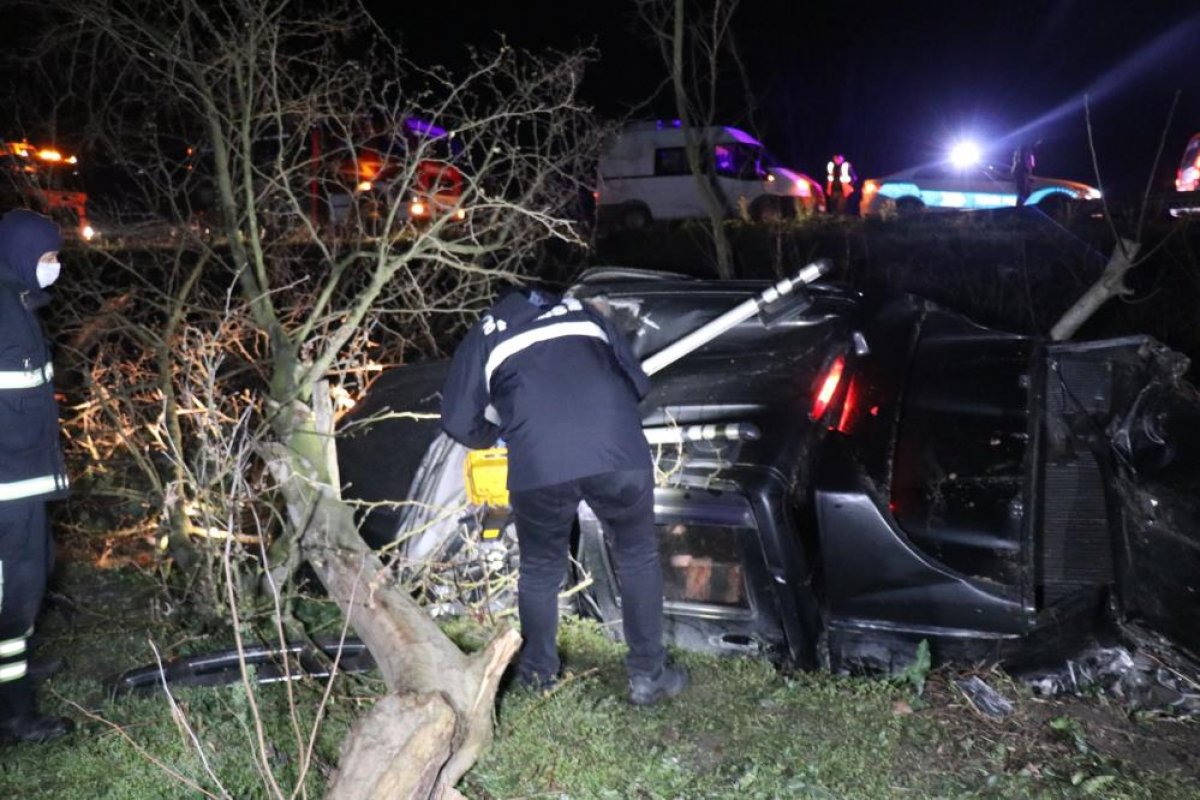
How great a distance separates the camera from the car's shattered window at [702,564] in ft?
11.9

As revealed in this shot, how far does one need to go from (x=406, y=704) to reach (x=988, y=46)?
24.2 m

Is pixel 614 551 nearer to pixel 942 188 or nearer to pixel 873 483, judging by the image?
pixel 873 483

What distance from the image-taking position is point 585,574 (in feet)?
12.6

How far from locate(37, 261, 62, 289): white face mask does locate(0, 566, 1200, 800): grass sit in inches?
56.4

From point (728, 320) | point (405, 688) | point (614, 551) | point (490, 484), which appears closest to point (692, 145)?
point (728, 320)

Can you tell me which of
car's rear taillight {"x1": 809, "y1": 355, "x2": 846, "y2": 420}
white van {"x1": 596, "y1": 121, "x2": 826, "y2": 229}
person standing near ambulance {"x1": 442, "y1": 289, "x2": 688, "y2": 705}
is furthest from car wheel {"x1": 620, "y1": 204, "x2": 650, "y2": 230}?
person standing near ambulance {"x1": 442, "y1": 289, "x2": 688, "y2": 705}

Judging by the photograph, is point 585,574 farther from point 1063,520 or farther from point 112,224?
point 112,224

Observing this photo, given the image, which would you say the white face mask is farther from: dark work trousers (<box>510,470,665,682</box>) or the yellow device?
dark work trousers (<box>510,470,665,682</box>)

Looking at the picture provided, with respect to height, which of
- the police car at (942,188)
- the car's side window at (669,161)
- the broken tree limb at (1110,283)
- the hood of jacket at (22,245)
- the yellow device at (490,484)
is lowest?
the yellow device at (490,484)

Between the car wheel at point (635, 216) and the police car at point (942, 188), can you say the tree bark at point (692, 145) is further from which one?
the car wheel at point (635, 216)

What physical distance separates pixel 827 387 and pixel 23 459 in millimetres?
2797

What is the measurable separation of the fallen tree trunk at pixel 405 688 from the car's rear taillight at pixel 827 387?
5.08 feet

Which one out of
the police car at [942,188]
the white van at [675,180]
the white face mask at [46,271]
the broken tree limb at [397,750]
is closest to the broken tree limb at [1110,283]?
the broken tree limb at [397,750]

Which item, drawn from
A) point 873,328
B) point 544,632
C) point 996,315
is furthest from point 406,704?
point 996,315
